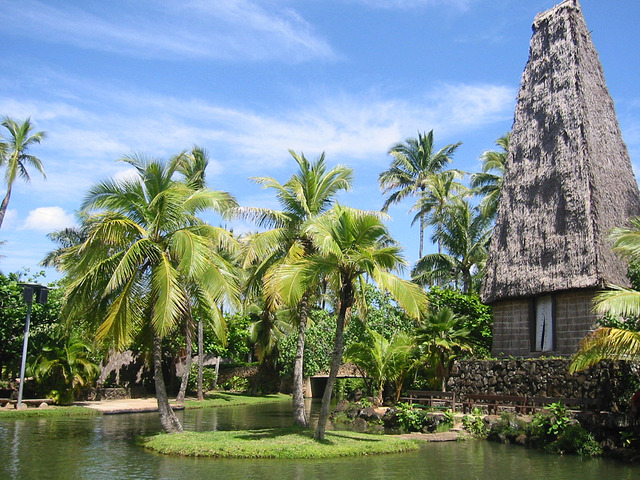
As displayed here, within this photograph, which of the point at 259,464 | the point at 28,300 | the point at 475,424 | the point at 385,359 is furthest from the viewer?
the point at 385,359

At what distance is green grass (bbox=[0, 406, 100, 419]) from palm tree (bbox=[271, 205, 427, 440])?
11.2 meters

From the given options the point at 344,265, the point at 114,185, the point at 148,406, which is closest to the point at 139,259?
the point at 114,185

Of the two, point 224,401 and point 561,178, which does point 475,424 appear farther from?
point 224,401

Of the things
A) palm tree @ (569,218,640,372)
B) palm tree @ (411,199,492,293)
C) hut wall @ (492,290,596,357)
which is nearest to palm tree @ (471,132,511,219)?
palm tree @ (411,199,492,293)

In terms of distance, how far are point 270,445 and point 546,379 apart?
10202 millimetres

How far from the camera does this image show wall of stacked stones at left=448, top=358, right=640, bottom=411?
55.5ft

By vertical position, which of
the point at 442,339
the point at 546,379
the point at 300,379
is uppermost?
the point at 442,339

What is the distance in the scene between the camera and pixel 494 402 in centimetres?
1969

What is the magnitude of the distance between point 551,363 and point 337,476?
430 inches

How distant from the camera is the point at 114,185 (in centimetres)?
1510

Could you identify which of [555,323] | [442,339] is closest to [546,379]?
[555,323]

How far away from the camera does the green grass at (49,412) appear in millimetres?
19672

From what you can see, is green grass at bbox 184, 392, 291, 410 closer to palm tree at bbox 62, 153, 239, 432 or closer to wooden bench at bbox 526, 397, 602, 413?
palm tree at bbox 62, 153, 239, 432

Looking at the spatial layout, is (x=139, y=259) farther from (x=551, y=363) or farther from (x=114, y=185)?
(x=551, y=363)
